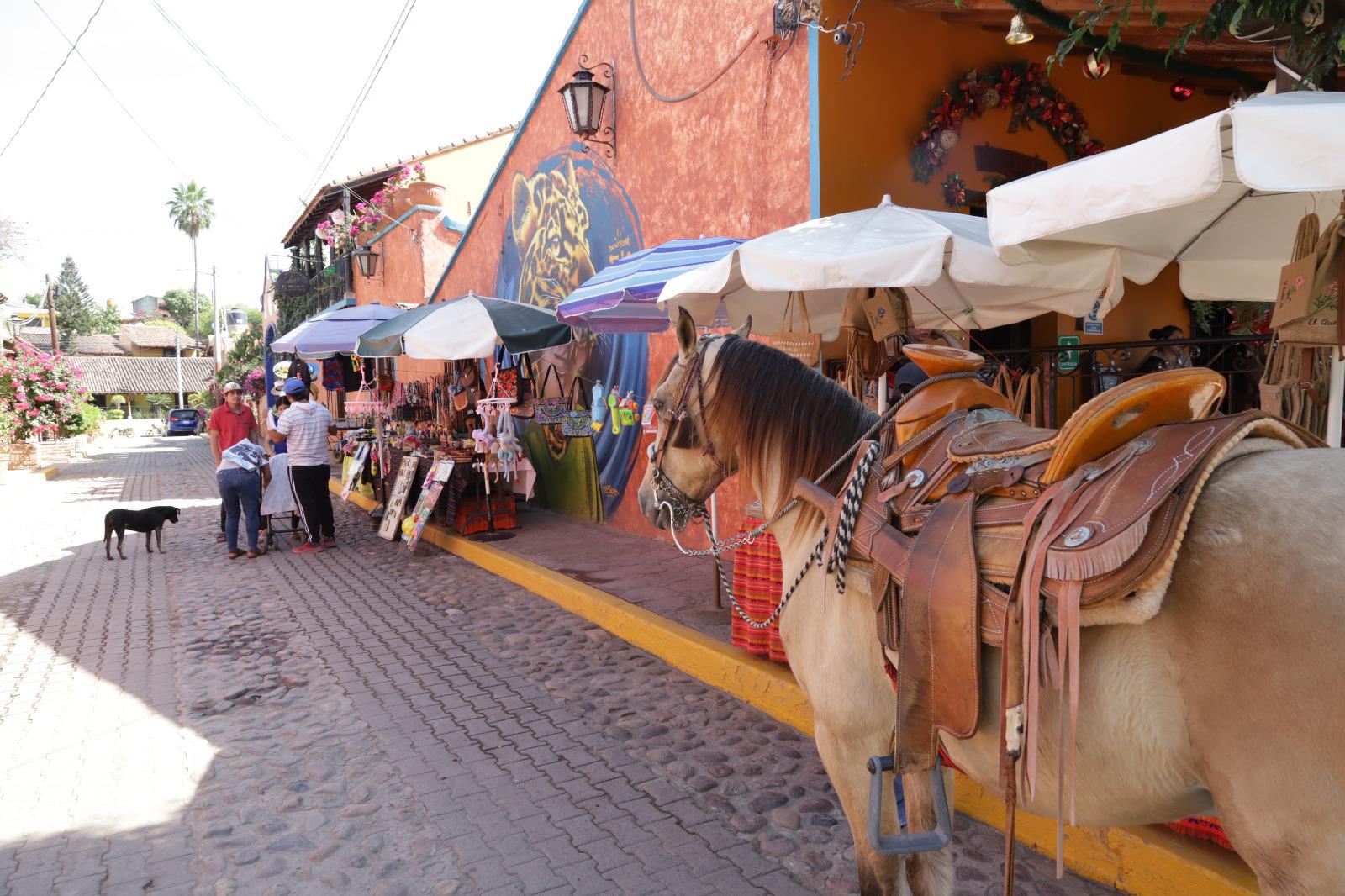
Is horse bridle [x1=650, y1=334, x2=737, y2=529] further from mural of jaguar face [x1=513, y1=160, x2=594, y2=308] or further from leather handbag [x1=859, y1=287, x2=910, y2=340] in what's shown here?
mural of jaguar face [x1=513, y1=160, x2=594, y2=308]

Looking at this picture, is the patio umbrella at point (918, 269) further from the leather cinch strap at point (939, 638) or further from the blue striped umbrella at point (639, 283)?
the leather cinch strap at point (939, 638)

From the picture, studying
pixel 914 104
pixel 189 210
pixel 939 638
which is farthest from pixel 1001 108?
pixel 189 210

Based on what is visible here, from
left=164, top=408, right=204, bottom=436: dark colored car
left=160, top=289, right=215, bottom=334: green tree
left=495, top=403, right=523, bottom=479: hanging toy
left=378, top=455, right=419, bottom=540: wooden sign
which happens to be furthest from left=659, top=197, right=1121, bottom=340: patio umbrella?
left=160, top=289, right=215, bottom=334: green tree

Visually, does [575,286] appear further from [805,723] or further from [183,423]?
[183,423]

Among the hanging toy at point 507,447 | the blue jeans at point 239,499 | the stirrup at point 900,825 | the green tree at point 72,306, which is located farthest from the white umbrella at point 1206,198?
the green tree at point 72,306

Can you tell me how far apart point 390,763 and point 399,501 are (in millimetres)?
6409

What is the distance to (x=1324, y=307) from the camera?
2.86 metres

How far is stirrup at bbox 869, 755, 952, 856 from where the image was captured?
224 cm

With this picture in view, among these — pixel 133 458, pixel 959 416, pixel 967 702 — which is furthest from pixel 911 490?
pixel 133 458

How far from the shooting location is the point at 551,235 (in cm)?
1100

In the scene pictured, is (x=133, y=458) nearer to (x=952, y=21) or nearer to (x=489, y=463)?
(x=489, y=463)

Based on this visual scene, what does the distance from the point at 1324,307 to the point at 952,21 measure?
199 inches

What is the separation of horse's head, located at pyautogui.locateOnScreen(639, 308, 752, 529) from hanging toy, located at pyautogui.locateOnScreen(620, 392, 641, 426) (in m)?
5.55

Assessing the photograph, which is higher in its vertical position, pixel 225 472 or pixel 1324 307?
pixel 1324 307
